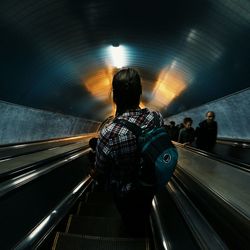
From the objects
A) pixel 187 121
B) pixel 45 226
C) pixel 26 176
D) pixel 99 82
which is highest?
pixel 99 82

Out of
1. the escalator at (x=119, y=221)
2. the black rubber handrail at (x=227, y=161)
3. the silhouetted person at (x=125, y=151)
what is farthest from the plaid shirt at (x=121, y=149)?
the black rubber handrail at (x=227, y=161)

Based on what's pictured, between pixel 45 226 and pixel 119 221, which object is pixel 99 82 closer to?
pixel 119 221

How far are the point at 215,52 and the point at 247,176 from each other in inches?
212

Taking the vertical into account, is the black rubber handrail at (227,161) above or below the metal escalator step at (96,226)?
above

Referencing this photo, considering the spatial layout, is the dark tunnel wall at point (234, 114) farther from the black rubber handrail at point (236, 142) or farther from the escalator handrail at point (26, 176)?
the escalator handrail at point (26, 176)

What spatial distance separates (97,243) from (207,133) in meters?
5.93

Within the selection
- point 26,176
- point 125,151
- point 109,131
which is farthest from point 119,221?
point 109,131

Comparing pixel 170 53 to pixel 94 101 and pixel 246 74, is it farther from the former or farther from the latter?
pixel 94 101

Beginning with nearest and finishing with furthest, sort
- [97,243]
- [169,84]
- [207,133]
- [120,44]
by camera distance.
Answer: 1. [97,243]
2. [207,133]
3. [120,44]
4. [169,84]

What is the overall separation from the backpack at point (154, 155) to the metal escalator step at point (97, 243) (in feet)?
2.46

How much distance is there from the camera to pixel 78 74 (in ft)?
46.3

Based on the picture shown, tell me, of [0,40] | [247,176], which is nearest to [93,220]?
[247,176]

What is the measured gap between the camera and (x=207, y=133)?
8.73m

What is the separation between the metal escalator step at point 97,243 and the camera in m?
3.35
